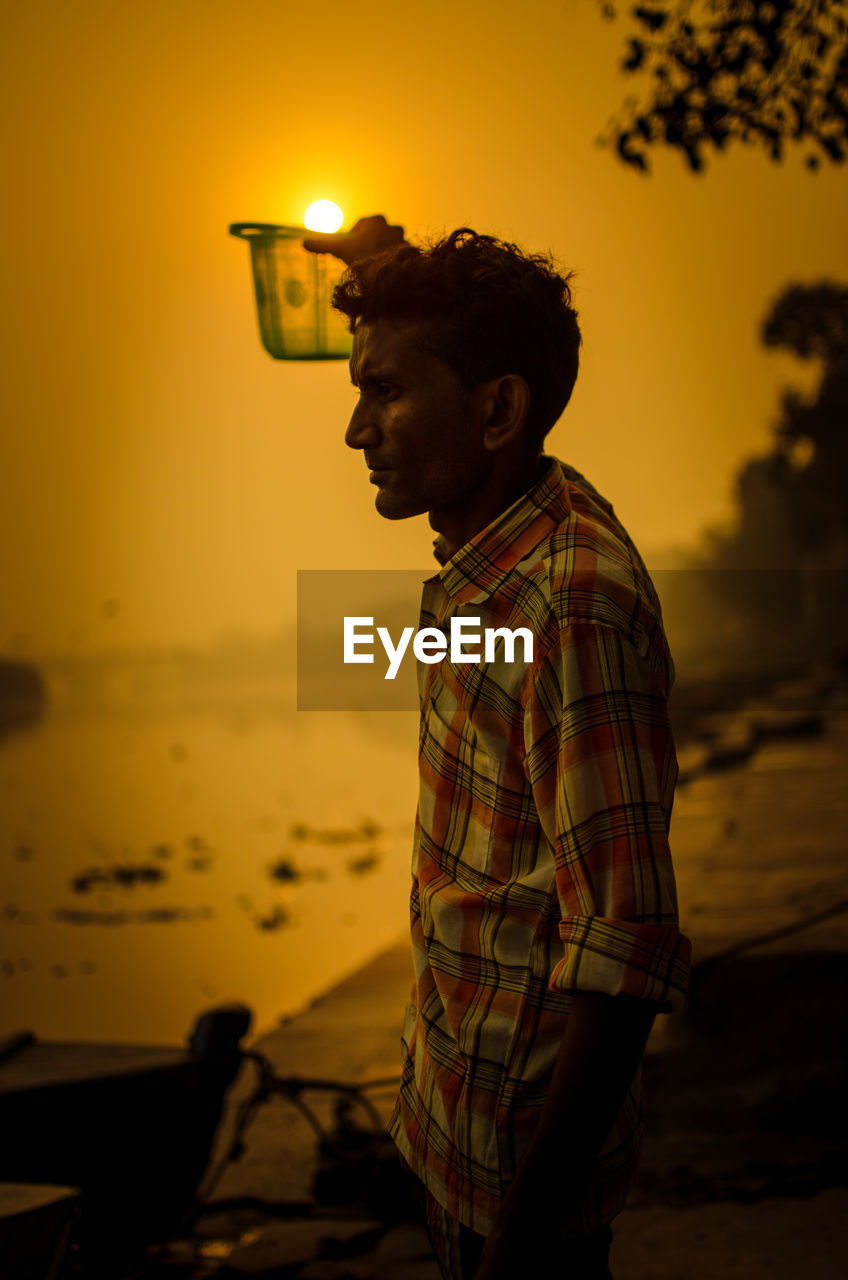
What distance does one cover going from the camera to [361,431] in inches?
50.1

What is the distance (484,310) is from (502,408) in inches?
4.1

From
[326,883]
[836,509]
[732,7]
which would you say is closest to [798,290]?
[836,509]

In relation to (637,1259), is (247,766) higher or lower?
higher

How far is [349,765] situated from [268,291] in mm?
15249

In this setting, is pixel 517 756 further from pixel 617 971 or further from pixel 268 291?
pixel 268 291

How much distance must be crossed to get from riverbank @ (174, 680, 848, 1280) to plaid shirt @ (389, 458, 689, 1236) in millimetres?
2076

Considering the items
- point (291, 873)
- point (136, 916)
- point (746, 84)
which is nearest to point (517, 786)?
point (746, 84)

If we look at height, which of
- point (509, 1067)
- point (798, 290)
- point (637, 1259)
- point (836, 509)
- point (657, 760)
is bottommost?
point (637, 1259)

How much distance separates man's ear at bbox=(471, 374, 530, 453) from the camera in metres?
1.22

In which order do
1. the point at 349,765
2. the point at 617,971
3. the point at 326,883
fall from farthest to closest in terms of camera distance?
the point at 349,765
the point at 326,883
the point at 617,971

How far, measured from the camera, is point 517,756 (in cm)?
111

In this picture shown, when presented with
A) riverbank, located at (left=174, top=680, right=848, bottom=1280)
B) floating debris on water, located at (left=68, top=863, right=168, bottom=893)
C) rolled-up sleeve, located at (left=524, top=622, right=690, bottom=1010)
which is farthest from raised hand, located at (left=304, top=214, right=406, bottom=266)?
floating debris on water, located at (left=68, top=863, right=168, bottom=893)

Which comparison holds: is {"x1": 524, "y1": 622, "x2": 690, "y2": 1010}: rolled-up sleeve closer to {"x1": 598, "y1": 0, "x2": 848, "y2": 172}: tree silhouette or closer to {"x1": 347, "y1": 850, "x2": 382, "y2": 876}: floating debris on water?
{"x1": 598, "y1": 0, "x2": 848, "y2": 172}: tree silhouette

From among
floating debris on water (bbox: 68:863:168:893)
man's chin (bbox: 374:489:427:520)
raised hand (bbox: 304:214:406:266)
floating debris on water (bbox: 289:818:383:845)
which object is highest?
raised hand (bbox: 304:214:406:266)
